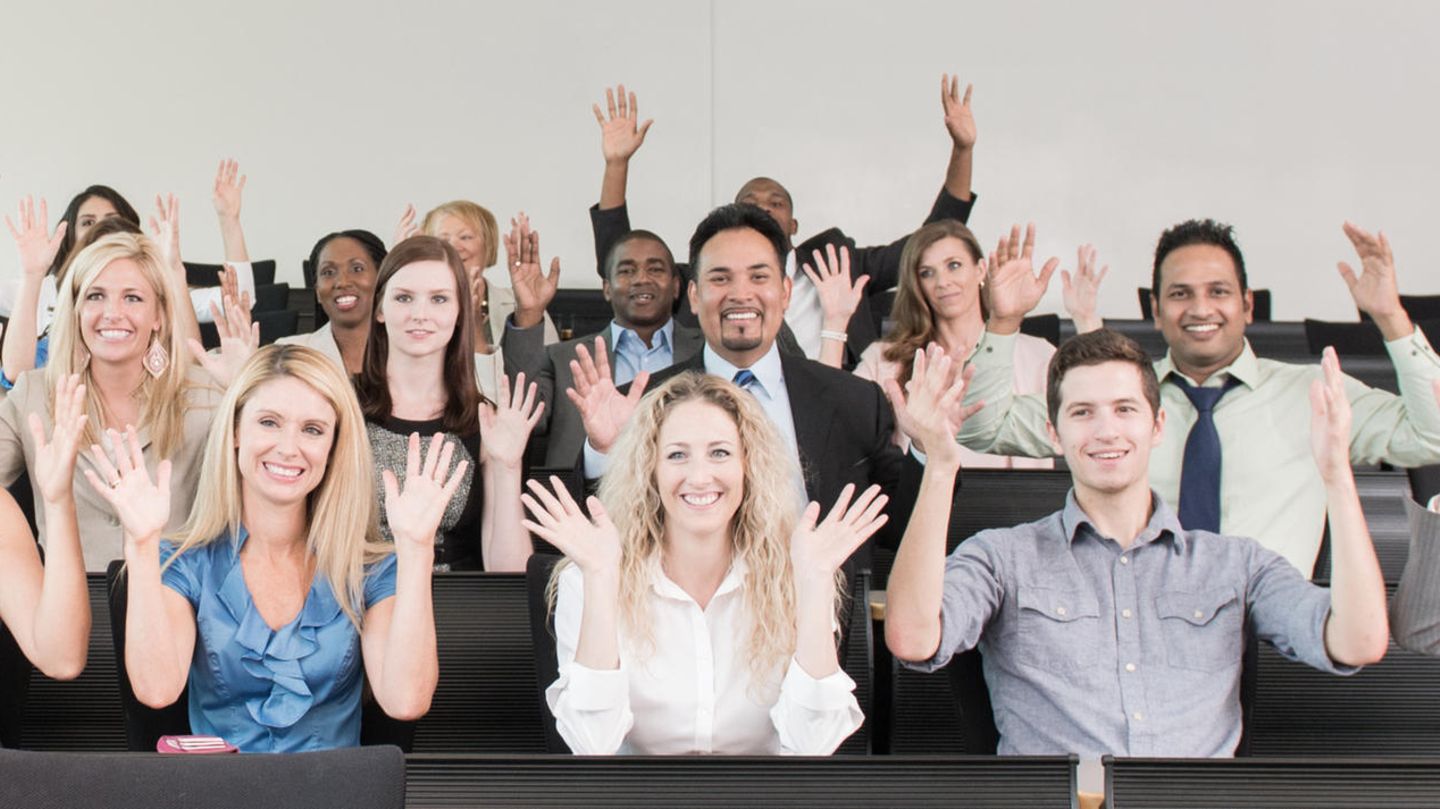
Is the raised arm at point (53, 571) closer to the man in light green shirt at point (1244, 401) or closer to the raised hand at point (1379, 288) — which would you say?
the man in light green shirt at point (1244, 401)

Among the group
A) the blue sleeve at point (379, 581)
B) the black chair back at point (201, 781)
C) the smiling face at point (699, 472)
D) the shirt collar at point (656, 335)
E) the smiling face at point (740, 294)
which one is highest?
the smiling face at point (740, 294)

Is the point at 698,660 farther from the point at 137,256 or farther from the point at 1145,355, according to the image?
the point at 137,256

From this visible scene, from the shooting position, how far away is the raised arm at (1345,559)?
7.22 ft

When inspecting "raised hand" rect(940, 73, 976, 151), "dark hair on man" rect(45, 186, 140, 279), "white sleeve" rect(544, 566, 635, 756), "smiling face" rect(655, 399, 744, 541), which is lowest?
"white sleeve" rect(544, 566, 635, 756)

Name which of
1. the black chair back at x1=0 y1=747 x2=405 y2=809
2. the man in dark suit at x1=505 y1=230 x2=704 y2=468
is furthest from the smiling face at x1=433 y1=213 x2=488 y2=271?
the black chair back at x1=0 y1=747 x2=405 y2=809

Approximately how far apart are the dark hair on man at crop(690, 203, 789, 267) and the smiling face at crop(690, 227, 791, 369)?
0.02 metres

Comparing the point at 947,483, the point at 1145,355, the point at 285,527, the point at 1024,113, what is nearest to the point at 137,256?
the point at 285,527

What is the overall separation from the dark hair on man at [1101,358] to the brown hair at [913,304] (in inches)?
54.4

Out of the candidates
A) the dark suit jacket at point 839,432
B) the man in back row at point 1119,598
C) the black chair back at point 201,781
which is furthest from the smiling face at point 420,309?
the black chair back at point 201,781

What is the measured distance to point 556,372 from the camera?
4105 millimetres

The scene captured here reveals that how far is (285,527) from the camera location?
2455 mm

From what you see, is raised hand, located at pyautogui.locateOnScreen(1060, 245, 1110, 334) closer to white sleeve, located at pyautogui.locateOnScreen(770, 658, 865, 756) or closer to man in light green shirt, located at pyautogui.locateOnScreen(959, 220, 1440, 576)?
man in light green shirt, located at pyautogui.locateOnScreen(959, 220, 1440, 576)

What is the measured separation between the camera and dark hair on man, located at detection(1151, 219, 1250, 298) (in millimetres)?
3199

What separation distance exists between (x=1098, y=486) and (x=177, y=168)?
6129 millimetres
